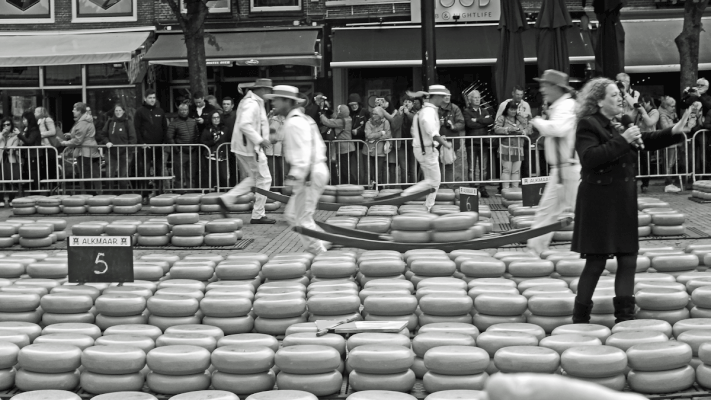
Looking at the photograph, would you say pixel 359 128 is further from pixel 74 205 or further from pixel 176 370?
pixel 176 370

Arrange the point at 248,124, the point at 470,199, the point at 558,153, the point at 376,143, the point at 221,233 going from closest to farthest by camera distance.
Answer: the point at 558,153 → the point at 470,199 → the point at 221,233 → the point at 248,124 → the point at 376,143

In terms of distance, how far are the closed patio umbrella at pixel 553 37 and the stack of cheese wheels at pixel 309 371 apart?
33.7 feet

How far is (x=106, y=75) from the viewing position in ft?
79.4

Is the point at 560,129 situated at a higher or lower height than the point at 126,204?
higher

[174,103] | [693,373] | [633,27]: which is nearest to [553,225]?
[693,373]

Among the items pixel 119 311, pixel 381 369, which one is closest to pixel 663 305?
pixel 381 369

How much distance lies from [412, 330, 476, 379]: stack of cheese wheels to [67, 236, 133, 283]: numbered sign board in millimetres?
2718

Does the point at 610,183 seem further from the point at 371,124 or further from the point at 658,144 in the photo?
the point at 371,124

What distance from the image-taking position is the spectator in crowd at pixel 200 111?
16.7 m

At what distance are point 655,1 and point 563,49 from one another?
940cm

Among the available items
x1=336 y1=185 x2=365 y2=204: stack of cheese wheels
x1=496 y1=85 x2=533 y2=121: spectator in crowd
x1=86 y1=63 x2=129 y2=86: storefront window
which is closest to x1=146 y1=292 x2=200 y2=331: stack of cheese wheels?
x1=336 y1=185 x2=365 y2=204: stack of cheese wheels

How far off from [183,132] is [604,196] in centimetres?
1153

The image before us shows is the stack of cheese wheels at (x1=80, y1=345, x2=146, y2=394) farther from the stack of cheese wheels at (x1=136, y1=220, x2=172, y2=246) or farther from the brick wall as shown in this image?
the brick wall

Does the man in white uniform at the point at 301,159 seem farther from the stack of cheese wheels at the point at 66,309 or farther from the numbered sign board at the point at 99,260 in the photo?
the stack of cheese wheels at the point at 66,309
